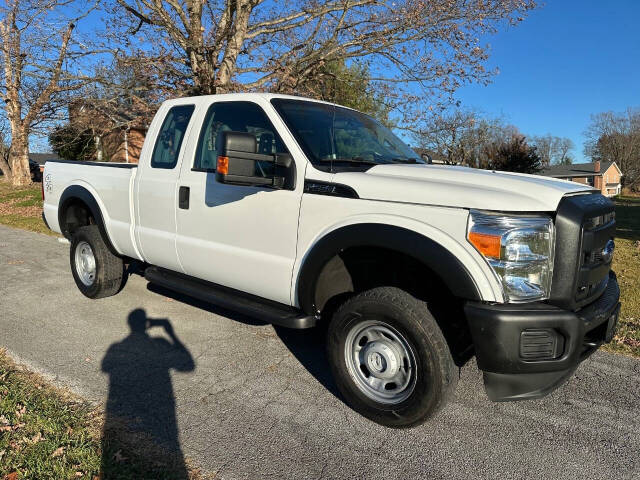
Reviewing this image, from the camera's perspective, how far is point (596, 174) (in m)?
61.8

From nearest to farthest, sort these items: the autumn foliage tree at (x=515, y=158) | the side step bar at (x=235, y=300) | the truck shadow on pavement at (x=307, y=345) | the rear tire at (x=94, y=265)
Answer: the side step bar at (x=235, y=300) < the truck shadow on pavement at (x=307, y=345) < the rear tire at (x=94, y=265) < the autumn foliage tree at (x=515, y=158)

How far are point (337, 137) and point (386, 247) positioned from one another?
124 centimetres

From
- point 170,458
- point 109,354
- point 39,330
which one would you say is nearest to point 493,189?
point 170,458

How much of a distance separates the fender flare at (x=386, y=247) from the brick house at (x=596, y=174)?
6460 cm

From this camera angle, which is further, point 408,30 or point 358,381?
point 408,30

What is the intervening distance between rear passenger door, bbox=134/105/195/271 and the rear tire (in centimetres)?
86

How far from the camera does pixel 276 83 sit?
1071 cm

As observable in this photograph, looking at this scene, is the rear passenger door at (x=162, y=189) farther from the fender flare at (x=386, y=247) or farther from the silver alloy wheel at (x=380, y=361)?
the silver alloy wheel at (x=380, y=361)

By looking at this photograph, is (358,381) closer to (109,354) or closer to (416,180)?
(416,180)

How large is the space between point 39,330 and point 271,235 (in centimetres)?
274

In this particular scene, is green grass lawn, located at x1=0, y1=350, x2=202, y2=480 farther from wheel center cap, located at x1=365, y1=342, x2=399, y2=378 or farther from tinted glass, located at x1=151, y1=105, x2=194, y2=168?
tinted glass, located at x1=151, y1=105, x2=194, y2=168

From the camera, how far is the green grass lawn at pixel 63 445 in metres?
2.43

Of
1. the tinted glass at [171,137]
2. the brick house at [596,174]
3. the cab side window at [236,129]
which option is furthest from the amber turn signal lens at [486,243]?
the brick house at [596,174]

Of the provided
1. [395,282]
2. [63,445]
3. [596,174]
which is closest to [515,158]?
[395,282]
